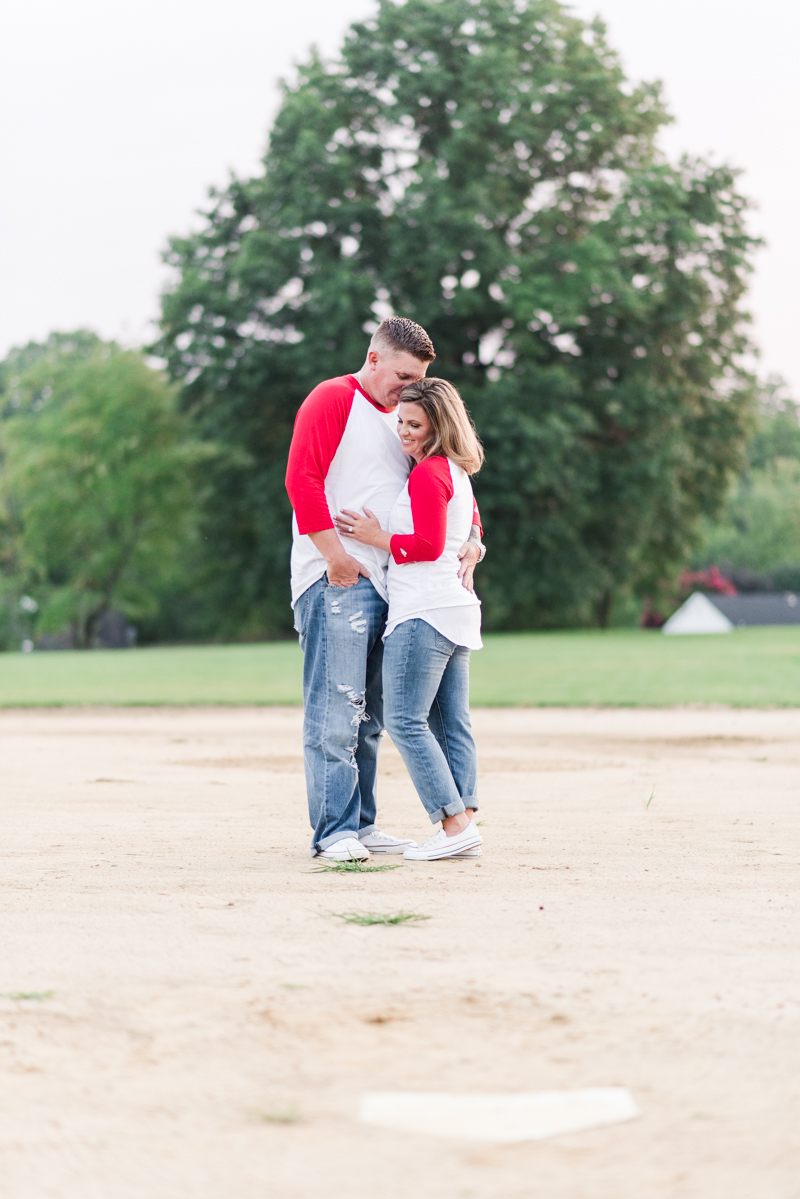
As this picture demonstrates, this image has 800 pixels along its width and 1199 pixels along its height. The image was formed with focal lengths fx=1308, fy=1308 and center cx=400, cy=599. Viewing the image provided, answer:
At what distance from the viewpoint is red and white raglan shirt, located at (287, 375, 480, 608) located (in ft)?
15.9

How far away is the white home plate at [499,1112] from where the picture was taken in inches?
90.2

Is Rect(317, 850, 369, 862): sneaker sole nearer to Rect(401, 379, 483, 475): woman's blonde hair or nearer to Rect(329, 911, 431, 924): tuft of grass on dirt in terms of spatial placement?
Rect(329, 911, 431, 924): tuft of grass on dirt

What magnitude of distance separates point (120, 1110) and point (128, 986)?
0.75m

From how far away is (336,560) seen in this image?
189 inches

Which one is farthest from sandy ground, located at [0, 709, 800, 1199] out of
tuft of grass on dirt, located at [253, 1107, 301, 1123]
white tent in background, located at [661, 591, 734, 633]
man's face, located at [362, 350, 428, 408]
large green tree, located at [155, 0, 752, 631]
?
white tent in background, located at [661, 591, 734, 633]

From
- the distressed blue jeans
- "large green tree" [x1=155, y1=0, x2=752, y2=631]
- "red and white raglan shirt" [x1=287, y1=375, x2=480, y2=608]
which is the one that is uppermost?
"large green tree" [x1=155, y1=0, x2=752, y2=631]

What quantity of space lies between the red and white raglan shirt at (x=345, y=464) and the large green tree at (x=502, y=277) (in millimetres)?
24568

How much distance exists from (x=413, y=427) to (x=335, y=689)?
40.1 inches

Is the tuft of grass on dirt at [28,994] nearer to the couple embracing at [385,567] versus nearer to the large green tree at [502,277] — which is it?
the couple embracing at [385,567]

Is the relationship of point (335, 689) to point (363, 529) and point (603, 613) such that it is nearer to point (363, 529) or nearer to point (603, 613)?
point (363, 529)

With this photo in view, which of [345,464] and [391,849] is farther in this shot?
[391,849]

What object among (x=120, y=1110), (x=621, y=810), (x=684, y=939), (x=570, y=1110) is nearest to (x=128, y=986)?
(x=120, y=1110)

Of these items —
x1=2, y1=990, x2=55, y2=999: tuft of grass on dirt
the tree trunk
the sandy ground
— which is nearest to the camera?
the sandy ground

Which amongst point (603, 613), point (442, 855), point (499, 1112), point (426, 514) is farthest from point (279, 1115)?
point (603, 613)
